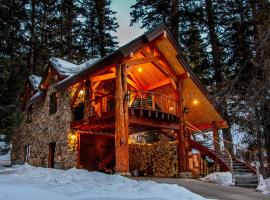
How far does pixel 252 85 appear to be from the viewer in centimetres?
690

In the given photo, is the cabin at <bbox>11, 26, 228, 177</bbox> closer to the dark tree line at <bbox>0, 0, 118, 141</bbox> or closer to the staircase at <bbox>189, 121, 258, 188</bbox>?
the staircase at <bbox>189, 121, 258, 188</bbox>

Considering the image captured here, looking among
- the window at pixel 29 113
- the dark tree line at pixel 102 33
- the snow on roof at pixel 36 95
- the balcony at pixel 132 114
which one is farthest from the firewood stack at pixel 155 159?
the window at pixel 29 113

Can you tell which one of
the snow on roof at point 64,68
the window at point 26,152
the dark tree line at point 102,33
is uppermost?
the dark tree line at point 102,33

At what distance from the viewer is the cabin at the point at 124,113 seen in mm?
13383

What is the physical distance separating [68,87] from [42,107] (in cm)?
400

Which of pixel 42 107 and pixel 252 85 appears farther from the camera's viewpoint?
pixel 42 107

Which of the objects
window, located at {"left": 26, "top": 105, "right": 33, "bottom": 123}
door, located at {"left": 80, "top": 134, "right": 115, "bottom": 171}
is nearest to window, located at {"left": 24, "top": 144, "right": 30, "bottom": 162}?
window, located at {"left": 26, "top": 105, "right": 33, "bottom": 123}

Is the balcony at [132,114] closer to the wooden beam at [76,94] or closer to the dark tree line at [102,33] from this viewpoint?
the wooden beam at [76,94]

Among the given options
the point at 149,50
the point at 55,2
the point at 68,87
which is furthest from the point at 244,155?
the point at 55,2

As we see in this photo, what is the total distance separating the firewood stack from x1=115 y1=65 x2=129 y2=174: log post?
16.8 feet

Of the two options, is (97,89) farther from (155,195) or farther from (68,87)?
(155,195)

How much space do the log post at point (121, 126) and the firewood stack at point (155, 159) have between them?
514 centimetres

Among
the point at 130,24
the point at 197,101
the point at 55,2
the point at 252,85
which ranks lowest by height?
the point at 252,85

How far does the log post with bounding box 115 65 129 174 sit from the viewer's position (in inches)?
468
